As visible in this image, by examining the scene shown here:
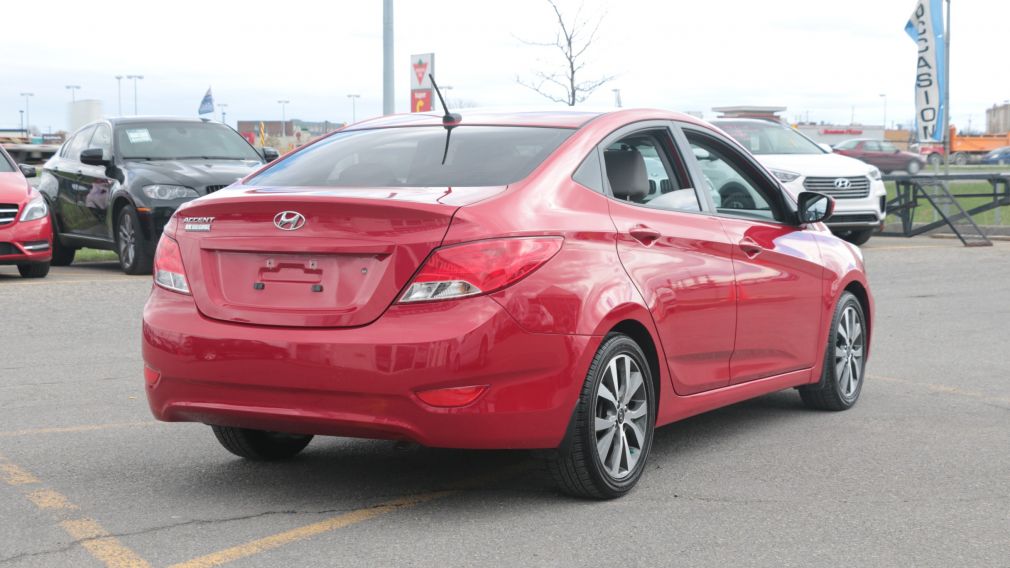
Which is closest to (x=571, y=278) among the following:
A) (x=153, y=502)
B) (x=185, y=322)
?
(x=185, y=322)

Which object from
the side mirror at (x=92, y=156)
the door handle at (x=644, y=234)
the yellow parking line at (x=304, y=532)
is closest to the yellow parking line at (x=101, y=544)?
the yellow parking line at (x=304, y=532)

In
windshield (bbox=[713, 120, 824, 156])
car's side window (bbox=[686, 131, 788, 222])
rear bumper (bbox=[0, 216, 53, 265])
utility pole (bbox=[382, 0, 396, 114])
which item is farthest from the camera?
utility pole (bbox=[382, 0, 396, 114])

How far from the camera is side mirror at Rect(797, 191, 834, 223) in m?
6.74

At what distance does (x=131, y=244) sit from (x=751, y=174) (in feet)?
30.8

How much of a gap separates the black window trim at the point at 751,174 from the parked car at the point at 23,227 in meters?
9.13

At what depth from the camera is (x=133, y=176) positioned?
14.5 metres

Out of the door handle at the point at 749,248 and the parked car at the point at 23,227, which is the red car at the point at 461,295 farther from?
the parked car at the point at 23,227

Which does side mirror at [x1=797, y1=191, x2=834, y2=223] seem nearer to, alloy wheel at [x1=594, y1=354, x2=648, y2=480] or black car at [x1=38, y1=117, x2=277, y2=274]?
alloy wheel at [x1=594, y1=354, x2=648, y2=480]

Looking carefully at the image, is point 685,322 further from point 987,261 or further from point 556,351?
point 987,261

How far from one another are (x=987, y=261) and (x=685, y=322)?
13.0 m

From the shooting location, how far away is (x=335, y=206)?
4773 mm

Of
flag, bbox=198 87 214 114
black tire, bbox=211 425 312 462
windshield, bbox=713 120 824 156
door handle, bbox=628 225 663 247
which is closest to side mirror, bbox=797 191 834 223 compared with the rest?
door handle, bbox=628 225 663 247

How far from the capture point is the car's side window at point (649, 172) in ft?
18.2

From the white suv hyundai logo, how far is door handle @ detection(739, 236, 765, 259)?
2228 mm
